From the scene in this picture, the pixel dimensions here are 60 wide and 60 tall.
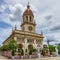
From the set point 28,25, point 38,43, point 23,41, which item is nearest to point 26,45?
point 23,41

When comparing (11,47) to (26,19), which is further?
(26,19)

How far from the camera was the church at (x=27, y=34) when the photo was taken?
4953 cm

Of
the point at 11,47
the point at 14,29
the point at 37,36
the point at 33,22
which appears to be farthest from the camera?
the point at 33,22

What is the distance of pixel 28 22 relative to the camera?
56094 mm

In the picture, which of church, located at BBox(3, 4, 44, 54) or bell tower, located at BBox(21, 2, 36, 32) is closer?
church, located at BBox(3, 4, 44, 54)

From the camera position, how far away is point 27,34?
51.7 metres

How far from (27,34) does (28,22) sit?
20.0 feet

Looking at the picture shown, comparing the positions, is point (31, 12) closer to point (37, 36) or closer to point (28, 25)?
point (28, 25)

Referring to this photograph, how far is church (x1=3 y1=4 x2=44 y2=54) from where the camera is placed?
49531 millimetres

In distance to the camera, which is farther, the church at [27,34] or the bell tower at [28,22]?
the bell tower at [28,22]

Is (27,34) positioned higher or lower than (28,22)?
lower

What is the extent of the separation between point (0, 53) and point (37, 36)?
56.3 feet

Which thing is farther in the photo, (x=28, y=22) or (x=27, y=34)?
(x=28, y=22)

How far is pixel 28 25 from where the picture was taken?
2212 inches
